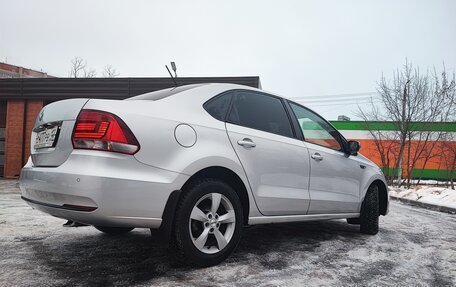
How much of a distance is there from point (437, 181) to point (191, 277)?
70.4ft

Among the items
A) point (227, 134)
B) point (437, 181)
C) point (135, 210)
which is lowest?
point (437, 181)

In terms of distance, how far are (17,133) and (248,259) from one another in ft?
52.0

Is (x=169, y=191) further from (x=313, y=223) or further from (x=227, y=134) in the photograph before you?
(x=313, y=223)

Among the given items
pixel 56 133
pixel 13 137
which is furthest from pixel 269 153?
pixel 13 137

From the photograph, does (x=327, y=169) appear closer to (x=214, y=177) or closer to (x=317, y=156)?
(x=317, y=156)

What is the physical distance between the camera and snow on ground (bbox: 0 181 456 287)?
8.94 feet

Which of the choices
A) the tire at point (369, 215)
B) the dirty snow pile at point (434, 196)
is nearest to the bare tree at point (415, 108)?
the dirty snow pile at point (434, 196)

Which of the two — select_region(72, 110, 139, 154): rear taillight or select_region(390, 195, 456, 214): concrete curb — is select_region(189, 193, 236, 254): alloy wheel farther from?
select_region(390, 195, 456, 214): concrete curb

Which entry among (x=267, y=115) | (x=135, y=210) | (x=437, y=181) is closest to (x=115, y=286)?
(x=135, y=210)

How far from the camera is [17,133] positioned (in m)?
15.9

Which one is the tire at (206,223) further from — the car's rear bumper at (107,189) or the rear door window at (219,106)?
the rear door window at (219,106)

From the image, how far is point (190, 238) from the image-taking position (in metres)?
2.75

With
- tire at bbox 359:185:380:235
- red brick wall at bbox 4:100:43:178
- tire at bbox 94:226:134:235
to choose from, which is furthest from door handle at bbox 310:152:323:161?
red brick wall at bbox 4:100:43:178

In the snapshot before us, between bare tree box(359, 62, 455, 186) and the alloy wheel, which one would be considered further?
bare tree box(359, 62, 455, 186)
